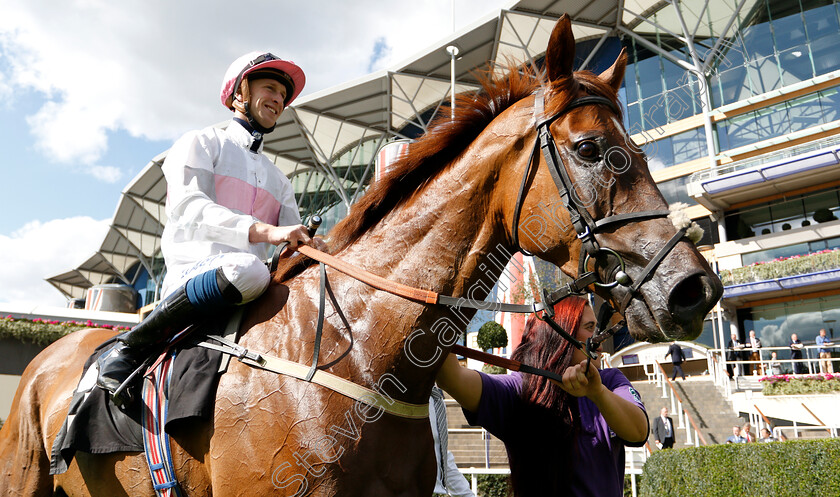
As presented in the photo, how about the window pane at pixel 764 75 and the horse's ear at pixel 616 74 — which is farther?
the window pane at pixel 764 75

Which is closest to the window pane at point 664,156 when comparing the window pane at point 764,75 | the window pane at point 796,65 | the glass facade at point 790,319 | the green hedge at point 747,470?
the window pane at point 764,75

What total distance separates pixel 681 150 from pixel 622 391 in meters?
25.5

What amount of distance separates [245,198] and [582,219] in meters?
1.37

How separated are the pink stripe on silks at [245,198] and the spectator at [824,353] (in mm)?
18870

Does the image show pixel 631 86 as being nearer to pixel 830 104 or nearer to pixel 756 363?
pixel 830 104

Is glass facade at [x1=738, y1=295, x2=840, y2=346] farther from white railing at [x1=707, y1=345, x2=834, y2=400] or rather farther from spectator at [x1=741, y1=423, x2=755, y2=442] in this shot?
spectator at [x1=741, y1=423, x2=755, y2=442]

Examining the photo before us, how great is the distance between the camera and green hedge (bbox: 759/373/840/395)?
53.4ft

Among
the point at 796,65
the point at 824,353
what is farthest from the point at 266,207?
the point at 796,65

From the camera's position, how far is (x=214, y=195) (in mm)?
2340

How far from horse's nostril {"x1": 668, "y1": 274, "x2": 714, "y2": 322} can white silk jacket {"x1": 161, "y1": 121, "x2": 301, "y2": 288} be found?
1417mm

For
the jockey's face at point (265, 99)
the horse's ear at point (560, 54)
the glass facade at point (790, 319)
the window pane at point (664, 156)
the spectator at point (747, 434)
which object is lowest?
the spectator at point (747, 434)

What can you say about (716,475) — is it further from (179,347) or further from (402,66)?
(402,66)

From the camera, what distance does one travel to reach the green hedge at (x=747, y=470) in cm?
724

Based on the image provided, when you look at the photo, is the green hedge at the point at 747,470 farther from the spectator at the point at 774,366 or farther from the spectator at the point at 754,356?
the spectator at the point at 754,356
